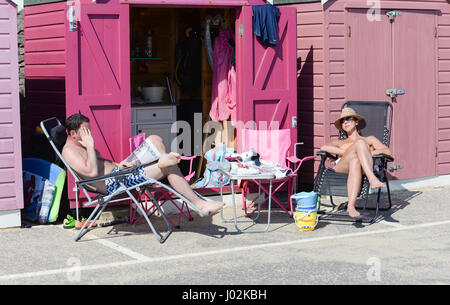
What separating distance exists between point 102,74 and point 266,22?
1.66 metres

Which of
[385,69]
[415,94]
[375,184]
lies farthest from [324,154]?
[415,94]

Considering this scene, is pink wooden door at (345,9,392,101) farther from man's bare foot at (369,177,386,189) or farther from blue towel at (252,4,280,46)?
man's bare foot at (369,177,386,189)

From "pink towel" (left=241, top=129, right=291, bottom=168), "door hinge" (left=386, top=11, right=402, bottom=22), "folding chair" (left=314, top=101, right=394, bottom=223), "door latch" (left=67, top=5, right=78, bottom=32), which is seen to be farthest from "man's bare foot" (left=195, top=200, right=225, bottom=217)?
"door hinge" (left=386, top=11, right=402, bottom=22)

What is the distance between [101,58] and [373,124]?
8.73 feet

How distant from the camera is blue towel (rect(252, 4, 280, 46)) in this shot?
311 inches

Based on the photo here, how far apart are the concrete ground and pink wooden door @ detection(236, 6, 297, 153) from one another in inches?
40.3

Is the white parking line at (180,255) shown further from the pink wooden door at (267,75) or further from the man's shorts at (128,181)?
the pink wooden door at (267,75)

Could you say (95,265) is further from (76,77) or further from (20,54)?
(20,54)

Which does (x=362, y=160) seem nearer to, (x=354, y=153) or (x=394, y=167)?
(x=354, y=153)

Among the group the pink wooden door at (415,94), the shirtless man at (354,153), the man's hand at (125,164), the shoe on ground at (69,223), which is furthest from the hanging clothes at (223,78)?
the shoe on ground at (69,223)

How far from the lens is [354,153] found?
24.1 feet

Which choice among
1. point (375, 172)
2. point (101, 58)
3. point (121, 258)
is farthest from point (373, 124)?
point (121, 258)

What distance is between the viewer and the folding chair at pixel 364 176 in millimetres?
7316

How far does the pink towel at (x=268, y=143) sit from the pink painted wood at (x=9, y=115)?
207cm
